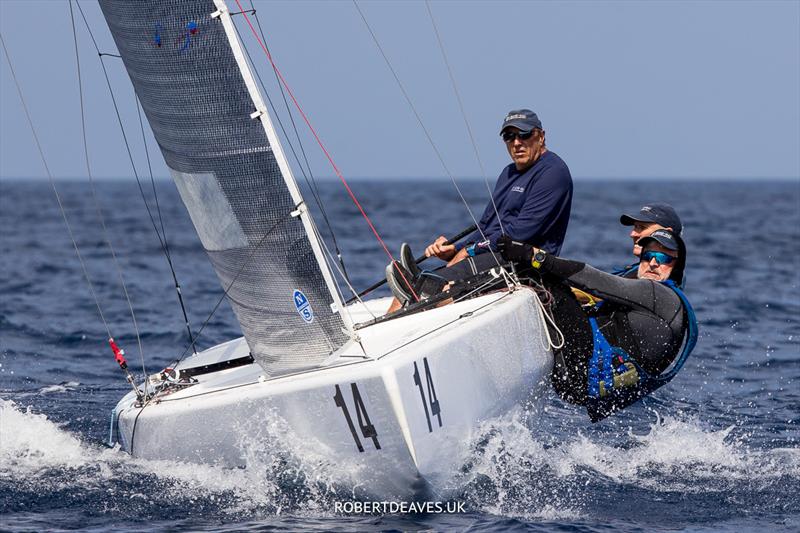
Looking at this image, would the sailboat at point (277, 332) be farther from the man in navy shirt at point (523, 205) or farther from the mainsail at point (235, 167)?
the man in navy shirt at point (523, 205)

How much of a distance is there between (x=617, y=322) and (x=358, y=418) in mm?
1711

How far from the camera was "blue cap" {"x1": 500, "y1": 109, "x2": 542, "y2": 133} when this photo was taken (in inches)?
216

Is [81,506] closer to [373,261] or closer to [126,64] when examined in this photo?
[126,64]

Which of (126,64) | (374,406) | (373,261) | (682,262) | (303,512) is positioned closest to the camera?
(374,406)

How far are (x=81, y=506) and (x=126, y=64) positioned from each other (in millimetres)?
1801

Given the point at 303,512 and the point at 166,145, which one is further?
the point at 166,145

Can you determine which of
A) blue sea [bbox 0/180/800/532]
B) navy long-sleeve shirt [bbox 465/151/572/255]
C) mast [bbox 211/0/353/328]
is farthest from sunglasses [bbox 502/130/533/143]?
mast [bbox 211/0/353/328]

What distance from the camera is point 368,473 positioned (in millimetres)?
4203

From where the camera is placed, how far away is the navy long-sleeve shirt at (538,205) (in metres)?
5.41

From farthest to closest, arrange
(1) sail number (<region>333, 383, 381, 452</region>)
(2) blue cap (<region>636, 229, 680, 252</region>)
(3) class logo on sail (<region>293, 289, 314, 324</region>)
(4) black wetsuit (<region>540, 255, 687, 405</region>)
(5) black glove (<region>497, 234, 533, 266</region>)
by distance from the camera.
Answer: (2) blue cap (<region>636, 229, 680, 252</region>)
(4) black wetsuit (<region>540, 255, 687, 405</region>)
(5) black glove (<region>497, 234, 533, 266</region>)
(3) class logo on sail (<region>293, 289, 314, 324</region>)
(1) sail number (<region>333, 383, 381, 452</region>)

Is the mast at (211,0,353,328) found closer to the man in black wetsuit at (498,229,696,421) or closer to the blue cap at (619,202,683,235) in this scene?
the man in black wetsuit at (498,229,696,421)

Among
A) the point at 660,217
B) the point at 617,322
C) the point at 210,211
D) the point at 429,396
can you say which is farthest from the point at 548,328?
the point at 210,211

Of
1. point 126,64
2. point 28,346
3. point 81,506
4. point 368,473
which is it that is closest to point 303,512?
point 368,473

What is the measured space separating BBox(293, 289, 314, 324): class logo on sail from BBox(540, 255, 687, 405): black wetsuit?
46.9 inches
